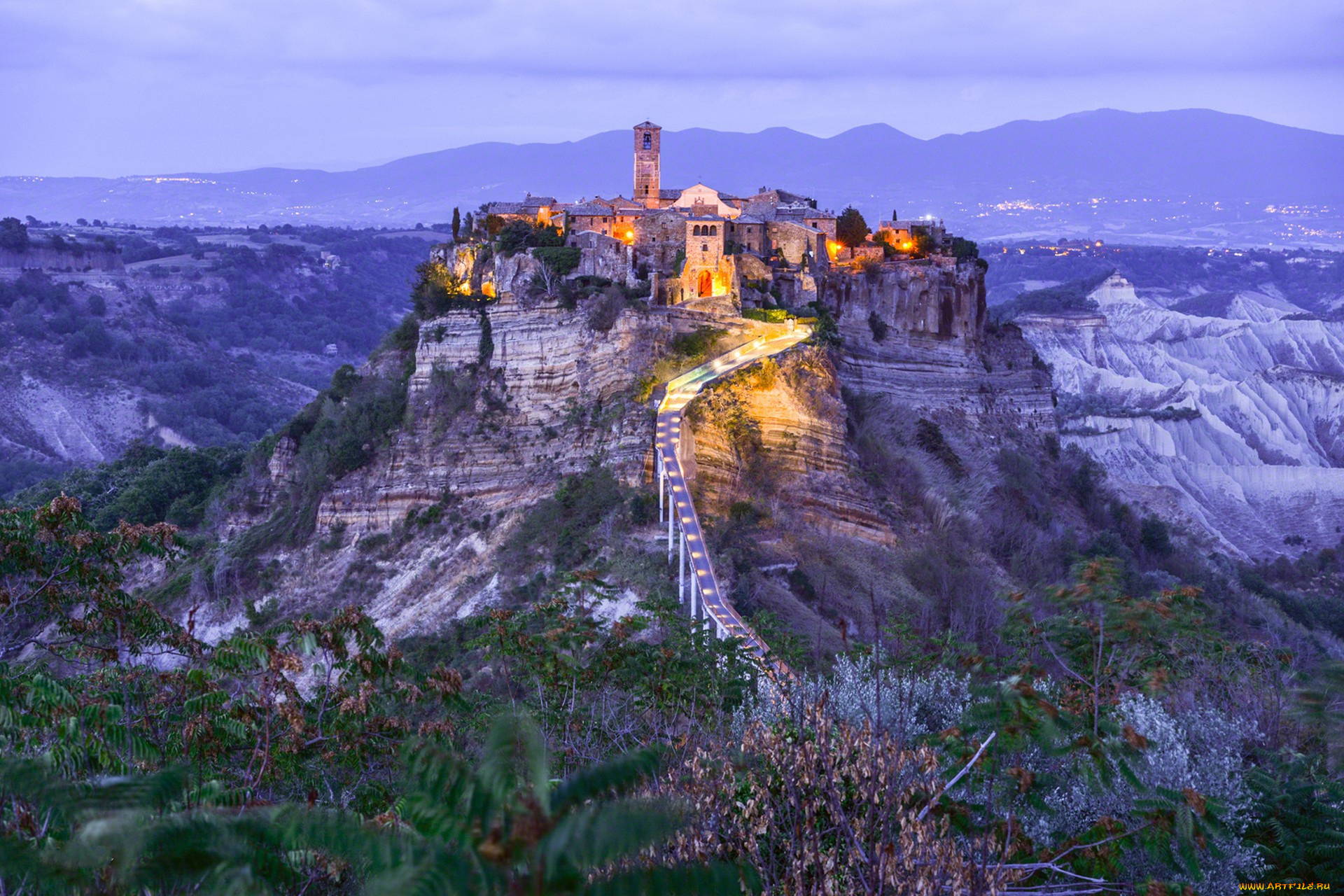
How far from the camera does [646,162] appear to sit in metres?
51.9

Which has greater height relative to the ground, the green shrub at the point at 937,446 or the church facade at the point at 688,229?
the church facade at the point at 688,229

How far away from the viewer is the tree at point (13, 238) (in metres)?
116

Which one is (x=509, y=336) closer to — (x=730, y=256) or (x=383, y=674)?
(x=730, y=256)

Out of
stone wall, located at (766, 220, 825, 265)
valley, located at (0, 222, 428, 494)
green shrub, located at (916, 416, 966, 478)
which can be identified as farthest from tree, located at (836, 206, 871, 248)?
valley, located at (0, 222, 428, 494)

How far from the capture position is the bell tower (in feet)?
167

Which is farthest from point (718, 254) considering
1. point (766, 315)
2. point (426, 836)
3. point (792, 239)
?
point (426, 836)

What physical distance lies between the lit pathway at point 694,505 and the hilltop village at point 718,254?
2768 mm

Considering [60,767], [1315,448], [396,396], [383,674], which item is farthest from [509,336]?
[1315,448]

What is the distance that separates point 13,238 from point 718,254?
324 ft

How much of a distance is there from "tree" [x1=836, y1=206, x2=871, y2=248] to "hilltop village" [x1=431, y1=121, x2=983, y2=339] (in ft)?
0.16

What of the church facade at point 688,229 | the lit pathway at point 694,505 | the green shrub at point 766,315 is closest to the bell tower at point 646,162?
the church facade at point 688,229

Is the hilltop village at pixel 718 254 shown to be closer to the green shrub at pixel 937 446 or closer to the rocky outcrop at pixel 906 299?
the rocky outcrop at pixel 906 299

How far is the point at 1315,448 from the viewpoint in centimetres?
8250

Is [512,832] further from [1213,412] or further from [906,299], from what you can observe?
[1213,412]
